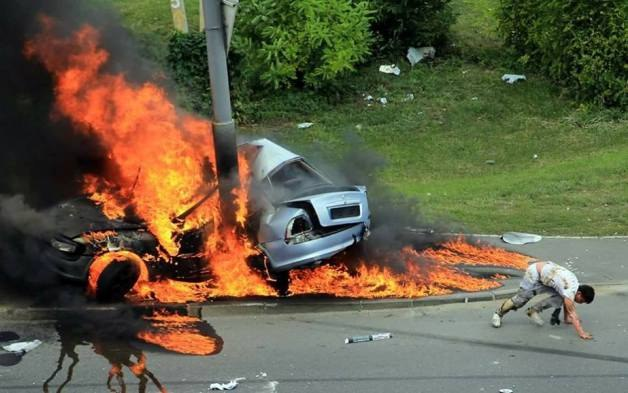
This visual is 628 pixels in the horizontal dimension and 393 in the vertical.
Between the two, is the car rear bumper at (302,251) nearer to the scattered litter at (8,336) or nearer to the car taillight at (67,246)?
the car taillight at (67,246)

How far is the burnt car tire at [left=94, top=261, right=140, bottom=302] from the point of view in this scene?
8195mm

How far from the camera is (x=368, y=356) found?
7.15 meters

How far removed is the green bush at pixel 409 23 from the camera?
1828cm

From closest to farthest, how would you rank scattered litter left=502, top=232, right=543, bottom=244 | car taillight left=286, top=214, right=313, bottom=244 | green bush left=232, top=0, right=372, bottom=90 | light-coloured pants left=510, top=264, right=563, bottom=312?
light-coloured pants left=510, top=264, right=563, bottom=312, car taillight left=286, top=214, right=313, bottom=244, scattered litter left=502, top=232, right=543, bottom=244, green bush left=232, top=0, right=372, bottom=90

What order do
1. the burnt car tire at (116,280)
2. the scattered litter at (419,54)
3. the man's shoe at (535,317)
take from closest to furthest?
the man's shoe at (535,317)
the burnt car tire at (116,280)
the scattered litter at (419,54)

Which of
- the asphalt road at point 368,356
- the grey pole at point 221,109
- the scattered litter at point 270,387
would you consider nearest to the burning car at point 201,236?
the grey pole at point 221,109

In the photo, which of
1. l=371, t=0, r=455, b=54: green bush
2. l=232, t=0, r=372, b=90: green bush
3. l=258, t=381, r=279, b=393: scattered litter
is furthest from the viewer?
l=371, t=0, r=455, b=54: green bush

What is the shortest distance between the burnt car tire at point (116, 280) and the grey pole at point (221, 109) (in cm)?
125

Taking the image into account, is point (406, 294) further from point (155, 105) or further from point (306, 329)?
point (155, 105)

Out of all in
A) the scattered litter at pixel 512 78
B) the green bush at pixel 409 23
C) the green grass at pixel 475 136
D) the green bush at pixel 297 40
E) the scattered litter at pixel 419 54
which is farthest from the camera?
the scattered litter at pixel 419 54

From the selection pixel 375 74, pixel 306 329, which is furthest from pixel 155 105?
pixel 375 74

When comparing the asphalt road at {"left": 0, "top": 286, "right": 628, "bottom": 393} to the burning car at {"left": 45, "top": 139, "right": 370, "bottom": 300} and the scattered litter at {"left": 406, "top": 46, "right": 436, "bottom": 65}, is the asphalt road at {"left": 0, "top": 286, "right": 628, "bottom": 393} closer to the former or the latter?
the burning car at {"left": 45, "top": 139, "right": 370, "bottom": 300}

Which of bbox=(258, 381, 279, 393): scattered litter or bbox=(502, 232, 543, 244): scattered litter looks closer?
bbox=(258, 381, 279, 393): scattered litter

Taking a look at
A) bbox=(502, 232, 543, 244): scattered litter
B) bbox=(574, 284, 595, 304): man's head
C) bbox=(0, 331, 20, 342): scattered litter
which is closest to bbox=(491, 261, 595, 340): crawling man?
bbox=(574, 284, 595, 304): man's head
